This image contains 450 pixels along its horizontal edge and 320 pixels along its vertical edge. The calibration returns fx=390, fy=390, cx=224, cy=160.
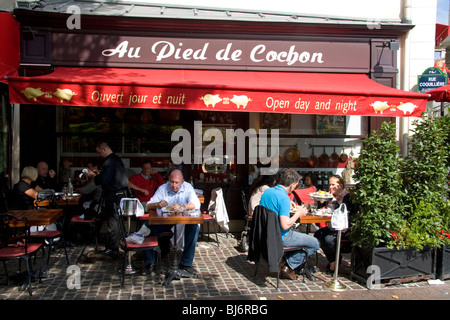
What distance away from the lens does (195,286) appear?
16.3ft

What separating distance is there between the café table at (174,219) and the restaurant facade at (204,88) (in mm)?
1631

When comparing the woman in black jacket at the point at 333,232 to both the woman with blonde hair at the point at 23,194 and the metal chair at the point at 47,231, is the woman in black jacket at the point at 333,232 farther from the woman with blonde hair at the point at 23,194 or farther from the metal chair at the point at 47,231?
the woman with blonde hair at the point at 23,194

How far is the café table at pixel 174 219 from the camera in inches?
192

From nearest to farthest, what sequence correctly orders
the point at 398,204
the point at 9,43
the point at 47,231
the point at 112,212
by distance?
the point at 398,204 < the point at 47,231 < the point at 112,212 < the point at 9,43

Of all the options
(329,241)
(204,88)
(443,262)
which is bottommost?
(443,262)

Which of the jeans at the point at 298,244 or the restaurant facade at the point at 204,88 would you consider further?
the restaurant facade at the point at 204,88

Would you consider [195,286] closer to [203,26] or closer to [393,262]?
[393,262]

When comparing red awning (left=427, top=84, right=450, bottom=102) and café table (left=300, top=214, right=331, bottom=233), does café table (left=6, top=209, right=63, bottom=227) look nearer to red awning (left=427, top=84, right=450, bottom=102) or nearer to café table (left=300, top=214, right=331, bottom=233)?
café table (left=300, top=214, right=331, bottom=233)

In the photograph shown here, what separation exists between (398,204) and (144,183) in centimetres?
440

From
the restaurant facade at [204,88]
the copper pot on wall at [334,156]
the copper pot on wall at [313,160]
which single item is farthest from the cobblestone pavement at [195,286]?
the copper pot on wall at [334,156]

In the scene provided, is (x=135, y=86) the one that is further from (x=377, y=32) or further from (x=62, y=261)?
(x=377, y=32)

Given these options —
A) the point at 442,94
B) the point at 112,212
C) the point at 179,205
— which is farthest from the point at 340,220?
the point at 442,94

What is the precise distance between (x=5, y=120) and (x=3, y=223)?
11.3ft

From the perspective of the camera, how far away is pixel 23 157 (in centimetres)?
745
